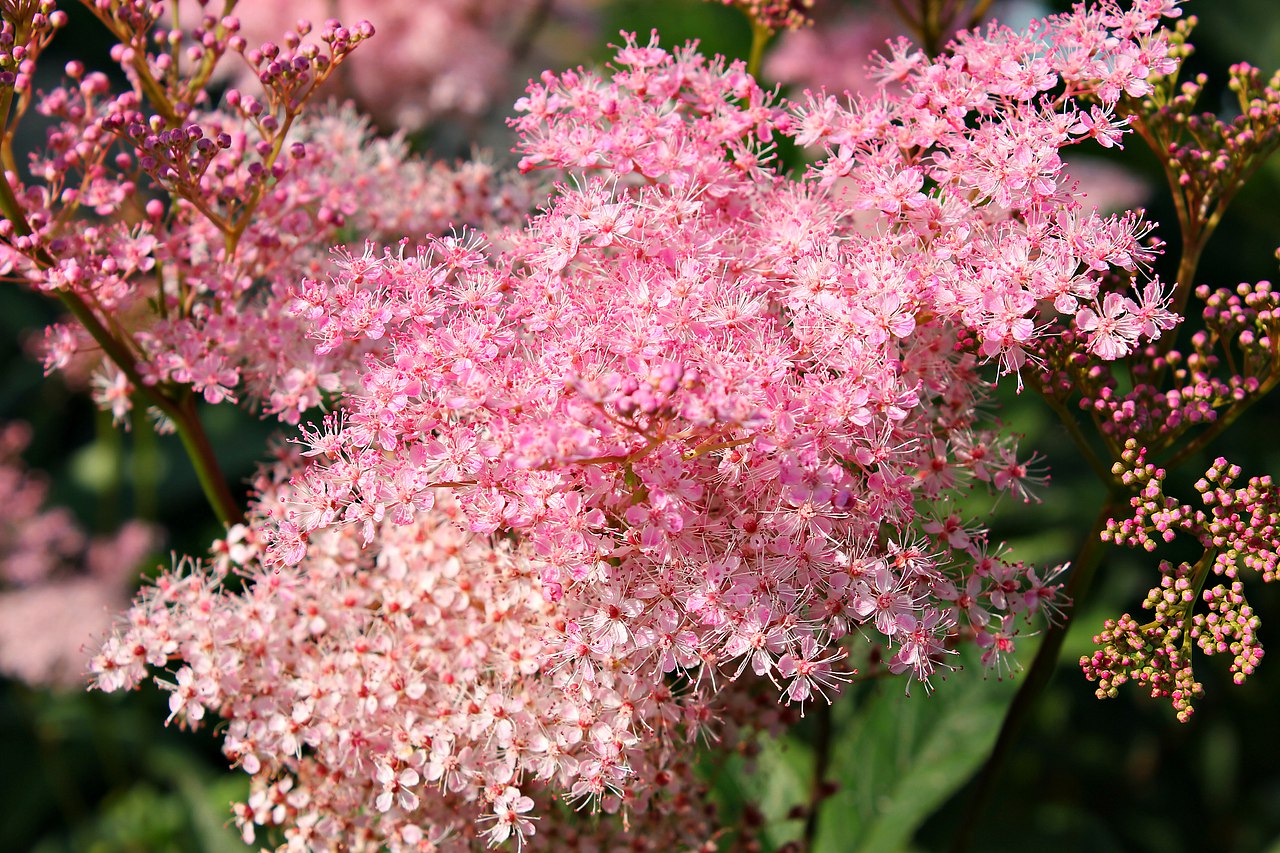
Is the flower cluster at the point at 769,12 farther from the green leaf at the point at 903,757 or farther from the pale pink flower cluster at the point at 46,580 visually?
the pale pink flower cluster at the point at 46,580

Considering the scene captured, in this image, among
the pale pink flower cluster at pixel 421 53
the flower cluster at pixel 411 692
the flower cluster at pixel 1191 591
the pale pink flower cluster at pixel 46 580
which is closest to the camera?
the flower cluster at pixel 1191 591

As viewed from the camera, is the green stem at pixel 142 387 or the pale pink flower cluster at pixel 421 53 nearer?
the green stem at pixel 142 387

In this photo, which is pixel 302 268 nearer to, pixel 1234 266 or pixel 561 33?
pixel 1234 266

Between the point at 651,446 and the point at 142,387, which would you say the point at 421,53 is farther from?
the point at 651,446

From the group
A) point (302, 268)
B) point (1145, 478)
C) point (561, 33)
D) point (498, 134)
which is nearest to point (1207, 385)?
point (1145, 478)

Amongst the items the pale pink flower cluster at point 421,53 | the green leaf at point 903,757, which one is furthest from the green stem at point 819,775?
the pale pink flower cluster at point 421,53

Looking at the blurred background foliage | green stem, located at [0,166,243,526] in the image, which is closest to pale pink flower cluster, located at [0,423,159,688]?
the blurred background foliage
